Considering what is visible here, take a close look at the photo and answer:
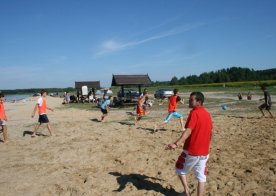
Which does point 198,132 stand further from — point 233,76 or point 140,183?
point 233,76

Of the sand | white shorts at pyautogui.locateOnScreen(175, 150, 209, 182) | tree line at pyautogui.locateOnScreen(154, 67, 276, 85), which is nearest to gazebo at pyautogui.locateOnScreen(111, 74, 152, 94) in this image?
the sand

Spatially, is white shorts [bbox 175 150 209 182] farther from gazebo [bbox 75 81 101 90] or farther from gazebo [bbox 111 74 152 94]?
gazebo [bbox 75 81 101 90]

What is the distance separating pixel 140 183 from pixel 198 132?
2.26m

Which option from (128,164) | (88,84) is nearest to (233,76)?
(88,84)

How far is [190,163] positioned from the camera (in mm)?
4527

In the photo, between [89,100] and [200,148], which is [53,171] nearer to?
[200,148]

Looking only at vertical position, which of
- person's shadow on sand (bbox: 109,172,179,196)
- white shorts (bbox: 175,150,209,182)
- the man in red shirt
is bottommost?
person's shadow on sand (bbox: 109,172,179,196)

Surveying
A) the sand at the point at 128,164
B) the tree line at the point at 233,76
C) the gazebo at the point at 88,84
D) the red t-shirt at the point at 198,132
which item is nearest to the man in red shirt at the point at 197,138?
the red t-shirt at the point at 198,132

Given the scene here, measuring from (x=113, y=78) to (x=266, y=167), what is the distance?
21819 millimetres

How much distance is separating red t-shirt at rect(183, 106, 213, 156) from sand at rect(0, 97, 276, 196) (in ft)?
4.62

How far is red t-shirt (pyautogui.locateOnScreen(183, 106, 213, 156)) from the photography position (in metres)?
4.38

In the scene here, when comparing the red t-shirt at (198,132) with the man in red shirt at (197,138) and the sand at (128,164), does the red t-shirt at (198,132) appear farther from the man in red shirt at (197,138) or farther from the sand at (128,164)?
the sand at (128,164)

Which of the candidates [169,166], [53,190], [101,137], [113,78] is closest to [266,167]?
[169,166]

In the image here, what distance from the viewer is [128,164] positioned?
7.42m
